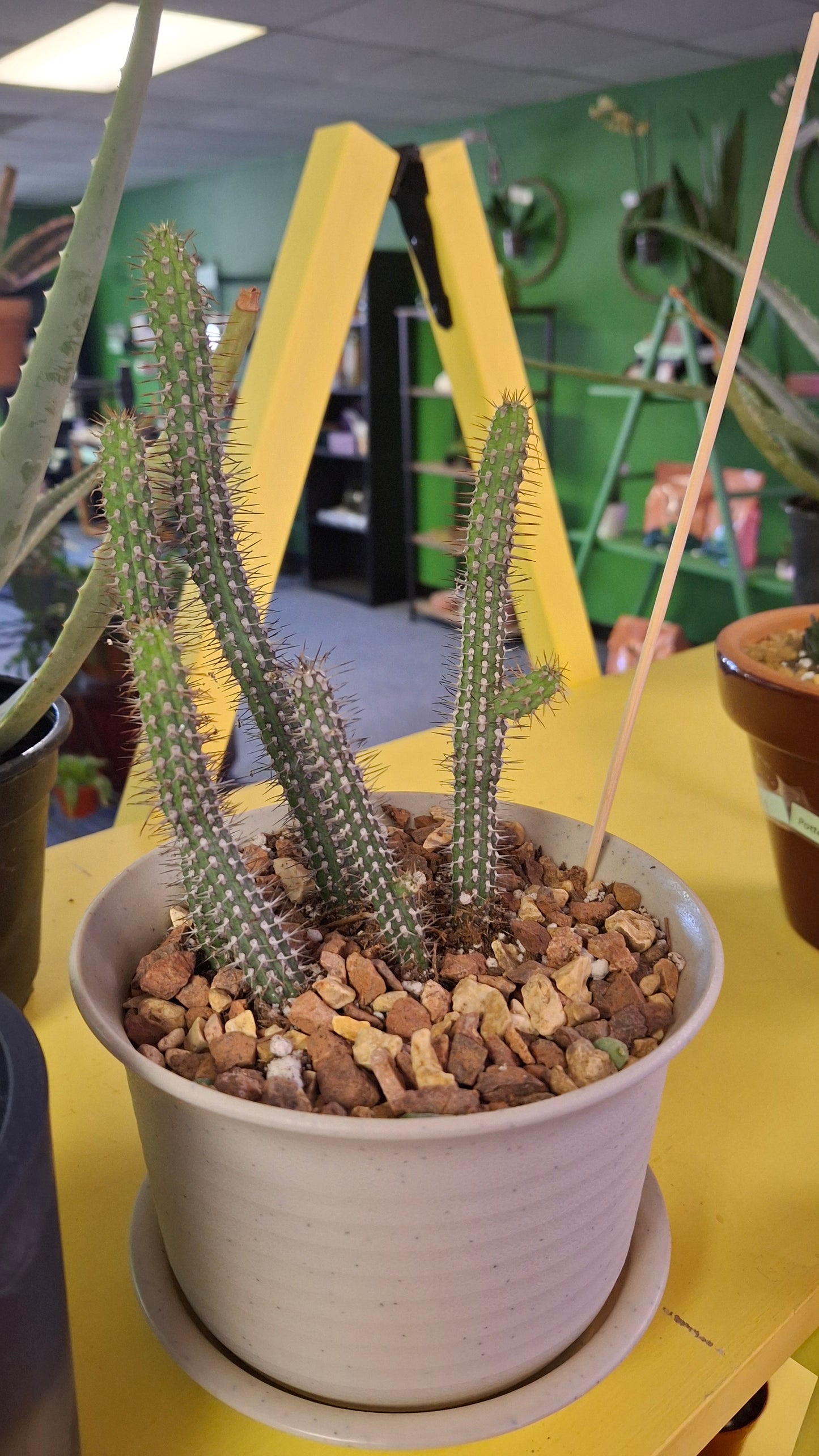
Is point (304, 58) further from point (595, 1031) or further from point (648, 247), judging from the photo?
point (595, 1031)

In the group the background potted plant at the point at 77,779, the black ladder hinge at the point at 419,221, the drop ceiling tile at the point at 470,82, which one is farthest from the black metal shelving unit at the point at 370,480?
the black ladder hinge at the point at 419,221

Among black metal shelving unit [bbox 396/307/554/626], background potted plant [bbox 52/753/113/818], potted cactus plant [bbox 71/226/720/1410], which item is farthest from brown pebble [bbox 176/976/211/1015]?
black metal shelving unit [bbox 396/307/554/626]

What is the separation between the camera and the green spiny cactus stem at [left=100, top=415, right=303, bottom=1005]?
0.32 meters

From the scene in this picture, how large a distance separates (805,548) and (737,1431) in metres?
0.93

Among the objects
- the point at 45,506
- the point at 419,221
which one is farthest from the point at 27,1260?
the point at 419,221

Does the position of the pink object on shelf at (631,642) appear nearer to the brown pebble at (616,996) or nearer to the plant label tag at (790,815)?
the plant label tag at (790,815)

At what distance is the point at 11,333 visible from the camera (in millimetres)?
978

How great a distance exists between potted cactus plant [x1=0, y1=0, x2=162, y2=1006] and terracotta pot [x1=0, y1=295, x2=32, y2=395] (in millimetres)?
492

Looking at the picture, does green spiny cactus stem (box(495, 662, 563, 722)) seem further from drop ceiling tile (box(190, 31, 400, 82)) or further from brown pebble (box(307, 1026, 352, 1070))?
drop ceiling tile (box(190, 31, 400, 82))

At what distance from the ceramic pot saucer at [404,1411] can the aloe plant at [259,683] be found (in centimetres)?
14

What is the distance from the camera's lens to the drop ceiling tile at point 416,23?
115 inches

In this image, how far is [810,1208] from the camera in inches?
17.9

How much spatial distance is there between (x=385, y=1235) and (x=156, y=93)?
482 cm

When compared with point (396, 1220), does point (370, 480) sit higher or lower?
lower
